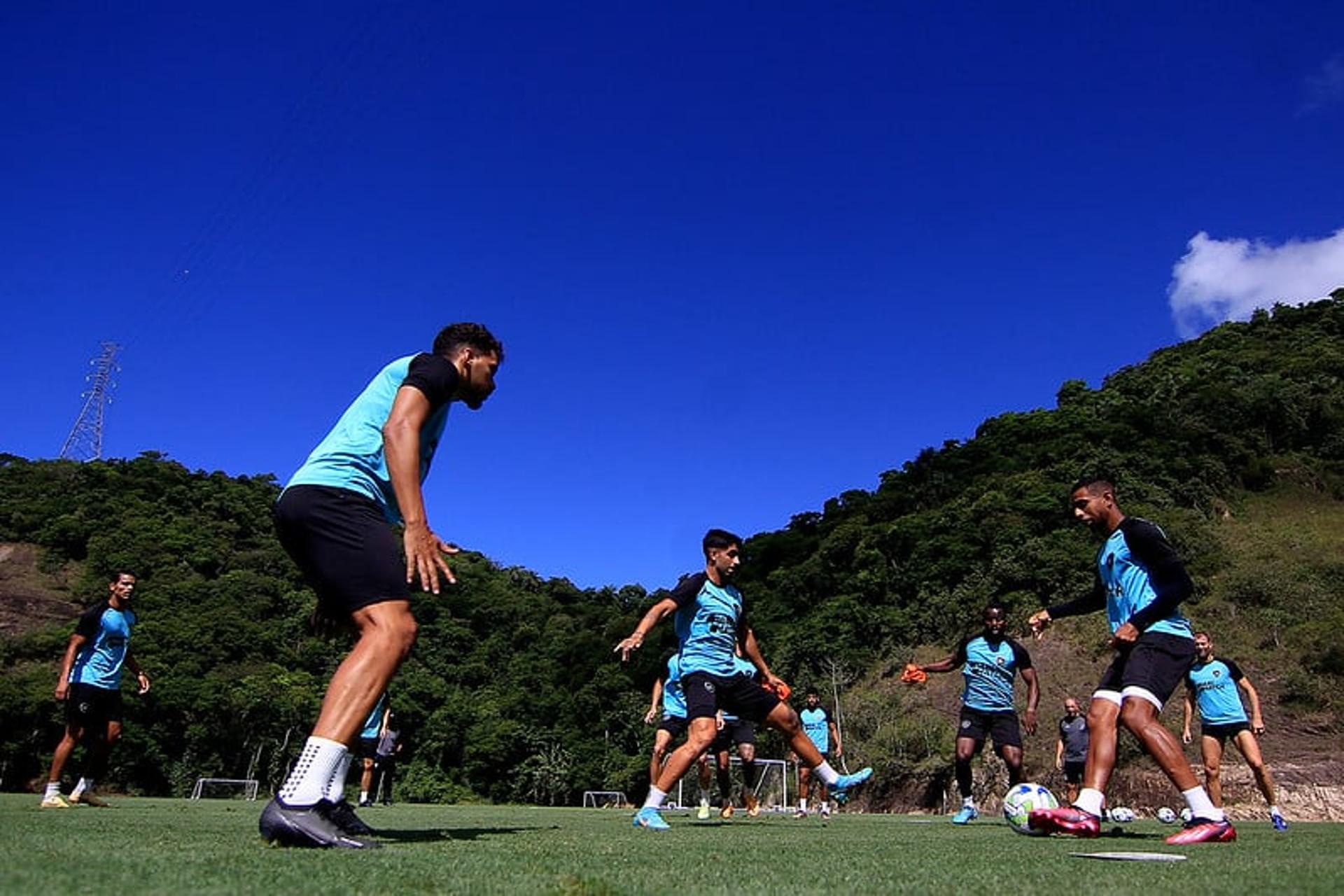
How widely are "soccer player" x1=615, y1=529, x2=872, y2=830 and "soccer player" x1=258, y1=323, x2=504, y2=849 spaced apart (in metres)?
3.40

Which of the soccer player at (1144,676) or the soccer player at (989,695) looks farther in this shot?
the soccer player at (989,695)

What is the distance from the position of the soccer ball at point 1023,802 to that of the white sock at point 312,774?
4202 mm

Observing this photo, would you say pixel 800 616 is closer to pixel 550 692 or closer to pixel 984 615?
pixel 550 692

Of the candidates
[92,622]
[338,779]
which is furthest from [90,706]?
[338,779]

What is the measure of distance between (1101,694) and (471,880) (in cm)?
401

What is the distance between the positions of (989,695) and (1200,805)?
16.5 feet

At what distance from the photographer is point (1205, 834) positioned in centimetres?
504

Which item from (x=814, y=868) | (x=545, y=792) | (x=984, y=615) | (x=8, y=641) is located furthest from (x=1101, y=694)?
(x=8, y=641)

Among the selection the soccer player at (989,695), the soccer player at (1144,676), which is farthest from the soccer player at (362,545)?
the soccer player at (989,695)

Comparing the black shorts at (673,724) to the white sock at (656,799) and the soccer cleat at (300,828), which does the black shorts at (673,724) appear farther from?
the soccer cleat at (300,828)

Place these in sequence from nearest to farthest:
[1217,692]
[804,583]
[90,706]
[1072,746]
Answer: [90,706] < [1217,692] < [1072,746] < [804,583]

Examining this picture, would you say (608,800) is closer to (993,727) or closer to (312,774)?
(993,727)

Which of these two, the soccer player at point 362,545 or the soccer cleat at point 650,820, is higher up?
the soccer player at point 362,545

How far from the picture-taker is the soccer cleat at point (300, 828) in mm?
3369
